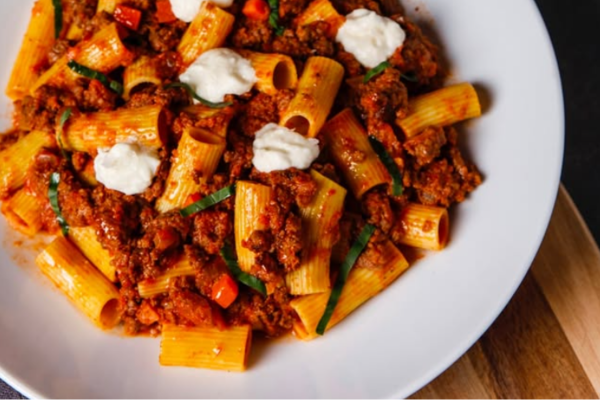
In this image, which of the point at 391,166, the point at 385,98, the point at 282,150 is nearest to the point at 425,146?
the point at 391,166

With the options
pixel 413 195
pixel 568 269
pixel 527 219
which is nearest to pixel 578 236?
pixel 568 269

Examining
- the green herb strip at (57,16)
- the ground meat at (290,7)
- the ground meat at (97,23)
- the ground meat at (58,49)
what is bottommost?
the ground meat at (290,7)

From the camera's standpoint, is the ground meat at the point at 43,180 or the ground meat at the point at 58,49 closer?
the ground meat at the point at 43,180

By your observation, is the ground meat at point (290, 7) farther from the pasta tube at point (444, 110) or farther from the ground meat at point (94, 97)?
the ground meat at point (94, 97)

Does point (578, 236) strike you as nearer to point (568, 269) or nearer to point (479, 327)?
point (568, 269)

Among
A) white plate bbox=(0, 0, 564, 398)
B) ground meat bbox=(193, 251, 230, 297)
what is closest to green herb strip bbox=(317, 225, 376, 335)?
white plate bbox=(0, 0, 564, 398)

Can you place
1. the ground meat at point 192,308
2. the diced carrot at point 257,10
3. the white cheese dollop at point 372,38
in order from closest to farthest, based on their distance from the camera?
1. the ground meat at point 192,308
2. the white cheese dollop at point 372,38
3. the diced carrot at point 257,10

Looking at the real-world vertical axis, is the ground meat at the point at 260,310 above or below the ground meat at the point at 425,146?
below

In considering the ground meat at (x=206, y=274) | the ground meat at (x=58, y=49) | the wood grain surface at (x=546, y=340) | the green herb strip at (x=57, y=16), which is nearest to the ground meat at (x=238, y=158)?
the ground meat at (x=206, y=274)
